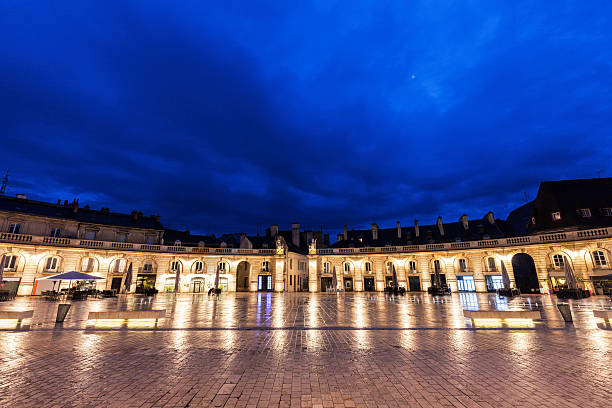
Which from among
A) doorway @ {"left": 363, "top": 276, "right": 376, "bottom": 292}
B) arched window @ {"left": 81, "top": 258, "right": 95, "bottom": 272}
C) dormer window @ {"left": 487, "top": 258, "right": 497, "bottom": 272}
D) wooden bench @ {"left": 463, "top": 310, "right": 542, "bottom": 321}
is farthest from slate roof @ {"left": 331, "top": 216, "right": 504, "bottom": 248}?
arched window @ {"left": 81, "top": 258, "right": 95, "bottom": 272}

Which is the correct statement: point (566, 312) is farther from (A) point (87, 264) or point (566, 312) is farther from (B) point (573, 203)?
(A) point (87, 264)

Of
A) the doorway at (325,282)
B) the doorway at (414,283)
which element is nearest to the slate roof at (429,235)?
the doorway at (414,283)

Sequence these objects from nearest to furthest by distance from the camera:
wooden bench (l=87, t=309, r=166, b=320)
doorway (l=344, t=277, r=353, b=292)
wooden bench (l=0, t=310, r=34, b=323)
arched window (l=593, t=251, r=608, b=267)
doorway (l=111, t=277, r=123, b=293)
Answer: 1. wooden bench (l=0, t=310, r=34, b=323)
2. wooden bench (l=87, t=309, r=166, b=320)
3. arched window (l=593, t=251, r=608, b=267)
4. doorway (l=111, t=277, r=123, b=293)
5. doorway (l=344, t=277, r=353, b=292)

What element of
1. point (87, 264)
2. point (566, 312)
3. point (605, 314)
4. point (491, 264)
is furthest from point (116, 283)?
point (491, 264)

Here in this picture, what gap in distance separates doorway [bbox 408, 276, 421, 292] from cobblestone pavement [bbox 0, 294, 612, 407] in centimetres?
3332

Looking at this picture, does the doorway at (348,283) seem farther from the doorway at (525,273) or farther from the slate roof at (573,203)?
the slate roof at (573,203)

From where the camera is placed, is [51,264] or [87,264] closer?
[51,264]

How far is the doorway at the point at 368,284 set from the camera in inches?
1734

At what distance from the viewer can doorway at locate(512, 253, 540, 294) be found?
1375 inches

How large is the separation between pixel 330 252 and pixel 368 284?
26.8ft

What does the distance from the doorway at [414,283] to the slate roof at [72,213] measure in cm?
4017

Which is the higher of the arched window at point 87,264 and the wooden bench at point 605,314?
the arched window at point 87,264

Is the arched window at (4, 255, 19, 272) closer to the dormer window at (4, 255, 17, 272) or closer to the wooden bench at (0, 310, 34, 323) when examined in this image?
the dormer window at (4, 255, 17, 272)

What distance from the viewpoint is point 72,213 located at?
35625mm
